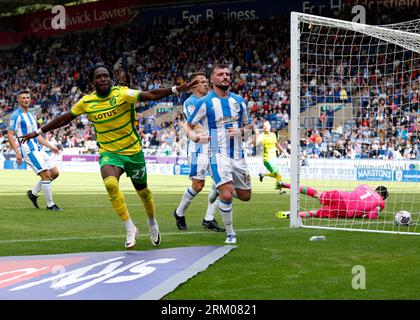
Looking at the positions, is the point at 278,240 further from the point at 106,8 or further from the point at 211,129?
the point at 106,8

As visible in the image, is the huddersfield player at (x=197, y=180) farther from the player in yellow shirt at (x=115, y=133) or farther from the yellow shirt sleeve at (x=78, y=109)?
the yellow shirt sleeve at (x=78, y=109)

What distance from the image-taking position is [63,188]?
2305 centimetres

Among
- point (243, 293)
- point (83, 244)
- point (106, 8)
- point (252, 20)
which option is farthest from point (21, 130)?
point (106, 8)

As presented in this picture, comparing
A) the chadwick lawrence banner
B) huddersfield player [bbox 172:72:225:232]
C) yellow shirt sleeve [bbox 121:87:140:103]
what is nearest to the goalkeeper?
huddersfield player [bbox 172:72:225:232]

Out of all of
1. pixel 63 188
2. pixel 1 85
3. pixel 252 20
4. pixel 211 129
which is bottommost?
pixel 63 188

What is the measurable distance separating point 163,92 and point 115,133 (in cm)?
106

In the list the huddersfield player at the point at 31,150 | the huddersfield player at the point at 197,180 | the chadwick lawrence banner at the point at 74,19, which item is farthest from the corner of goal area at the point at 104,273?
the chadwick lawrence banner at the point at 74,19

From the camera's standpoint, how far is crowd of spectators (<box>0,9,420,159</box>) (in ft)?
85.6

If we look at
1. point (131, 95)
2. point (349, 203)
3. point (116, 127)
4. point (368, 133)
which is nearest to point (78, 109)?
point (116, 127)

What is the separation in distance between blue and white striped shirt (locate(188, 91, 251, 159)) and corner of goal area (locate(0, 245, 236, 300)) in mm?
1508

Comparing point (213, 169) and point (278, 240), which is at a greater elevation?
point (213, 169)
